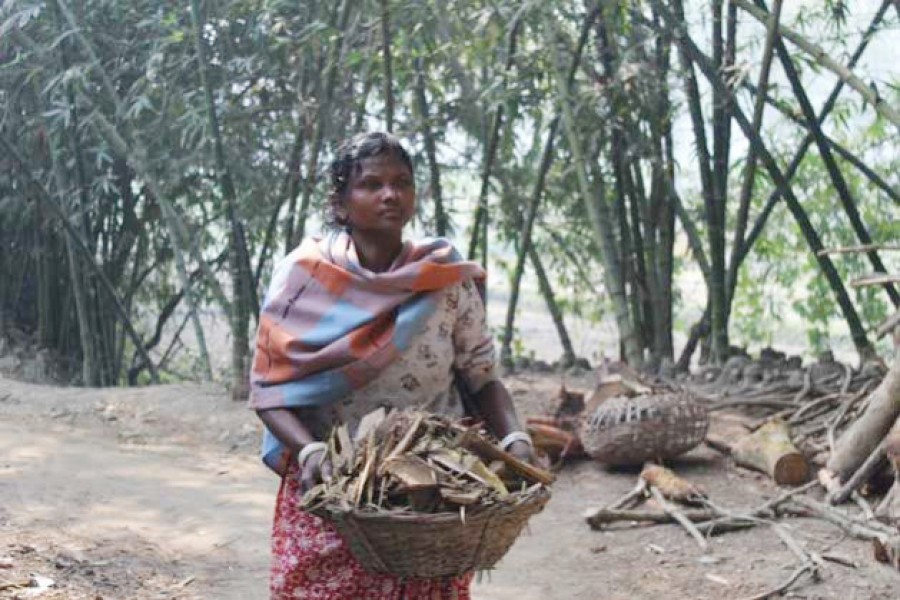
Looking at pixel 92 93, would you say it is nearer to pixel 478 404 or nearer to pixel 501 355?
pixel 501 355

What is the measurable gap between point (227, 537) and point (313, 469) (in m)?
2.34

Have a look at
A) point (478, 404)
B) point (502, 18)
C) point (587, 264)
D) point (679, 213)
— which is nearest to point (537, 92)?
point (502, 18)

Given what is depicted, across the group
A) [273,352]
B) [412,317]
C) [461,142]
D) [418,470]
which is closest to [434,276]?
[412,317]

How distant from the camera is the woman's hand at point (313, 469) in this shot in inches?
78.0

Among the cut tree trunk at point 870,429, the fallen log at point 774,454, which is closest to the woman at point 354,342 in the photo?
the cut tree trunk at point 870,429

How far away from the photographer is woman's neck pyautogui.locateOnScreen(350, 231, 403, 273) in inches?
87.6

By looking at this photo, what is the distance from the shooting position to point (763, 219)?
629 cm

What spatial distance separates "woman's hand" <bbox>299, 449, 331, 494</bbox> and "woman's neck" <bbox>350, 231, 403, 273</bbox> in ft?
1.21

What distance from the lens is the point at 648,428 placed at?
15.8ft

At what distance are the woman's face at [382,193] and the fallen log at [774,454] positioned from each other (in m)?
2.78

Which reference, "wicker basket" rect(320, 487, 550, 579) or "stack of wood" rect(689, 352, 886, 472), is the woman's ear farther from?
"stack of wood" rect(689, 352, 886, 472)

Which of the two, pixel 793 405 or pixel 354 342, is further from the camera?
pixel 793 405

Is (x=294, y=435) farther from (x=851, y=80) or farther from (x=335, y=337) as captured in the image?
(x=851, y=80)

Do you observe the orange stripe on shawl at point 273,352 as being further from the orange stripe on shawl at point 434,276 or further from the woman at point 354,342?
the orange stripe on shawl at point 434,276
